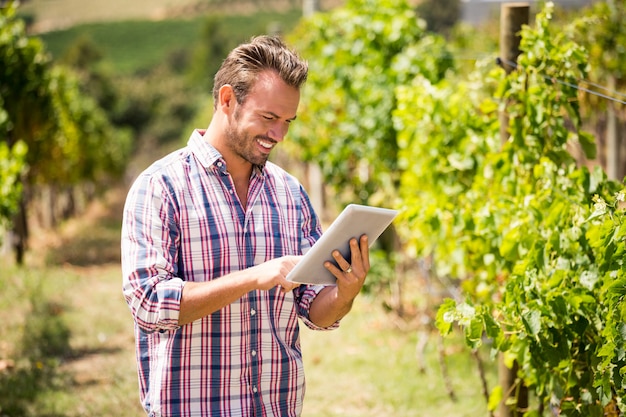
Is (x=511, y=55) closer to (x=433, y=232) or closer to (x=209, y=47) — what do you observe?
(x=433, y=232)

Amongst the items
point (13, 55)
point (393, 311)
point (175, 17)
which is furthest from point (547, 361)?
point (175, 17)

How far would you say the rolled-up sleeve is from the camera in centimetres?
229

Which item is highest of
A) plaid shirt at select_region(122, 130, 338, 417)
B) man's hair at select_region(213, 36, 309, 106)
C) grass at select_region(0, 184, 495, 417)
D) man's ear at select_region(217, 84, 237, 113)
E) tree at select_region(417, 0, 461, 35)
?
tree at select_region(417, 0, 461, 35)

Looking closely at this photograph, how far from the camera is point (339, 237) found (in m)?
2.34

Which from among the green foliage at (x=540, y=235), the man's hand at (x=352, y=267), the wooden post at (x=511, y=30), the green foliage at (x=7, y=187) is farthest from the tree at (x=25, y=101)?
the man's hand at (x=352, y=267)

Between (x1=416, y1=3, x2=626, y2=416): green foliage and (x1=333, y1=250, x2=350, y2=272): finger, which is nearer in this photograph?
(x1=333, y1=250, x2=350, y2=272): finger

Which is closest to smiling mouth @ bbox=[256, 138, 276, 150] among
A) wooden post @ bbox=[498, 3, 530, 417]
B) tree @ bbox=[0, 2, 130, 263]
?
wooden post @ bbox=[498, 3, 530, 417]

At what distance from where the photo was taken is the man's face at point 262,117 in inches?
→ 98.9

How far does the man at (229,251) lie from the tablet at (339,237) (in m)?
0.03

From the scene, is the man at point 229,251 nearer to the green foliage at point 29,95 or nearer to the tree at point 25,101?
the tree at point 25,101

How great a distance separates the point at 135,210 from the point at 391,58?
5.30 metres

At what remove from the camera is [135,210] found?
240 cm

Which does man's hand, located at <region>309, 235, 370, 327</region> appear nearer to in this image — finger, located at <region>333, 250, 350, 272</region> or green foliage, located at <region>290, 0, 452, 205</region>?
finger, located at <region>333, 250, 350, 272</region>

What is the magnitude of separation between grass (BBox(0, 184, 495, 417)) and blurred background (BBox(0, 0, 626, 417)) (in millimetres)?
25
